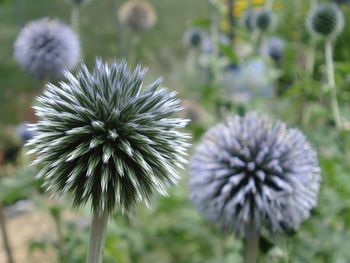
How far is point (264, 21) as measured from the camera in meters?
2.87

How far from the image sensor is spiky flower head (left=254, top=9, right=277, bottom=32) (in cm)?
286

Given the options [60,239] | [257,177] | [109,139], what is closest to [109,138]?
[109,139]

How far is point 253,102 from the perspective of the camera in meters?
2.46

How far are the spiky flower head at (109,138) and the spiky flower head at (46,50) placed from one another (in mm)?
1430

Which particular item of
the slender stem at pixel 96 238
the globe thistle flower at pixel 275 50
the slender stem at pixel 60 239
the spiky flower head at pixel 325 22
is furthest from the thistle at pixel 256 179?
the globe thistle flower at pixel 275 50

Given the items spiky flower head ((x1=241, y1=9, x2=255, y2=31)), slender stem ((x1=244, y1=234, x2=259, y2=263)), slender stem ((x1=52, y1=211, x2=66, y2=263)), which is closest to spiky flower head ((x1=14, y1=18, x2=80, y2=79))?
slender stem ((x1=52, y1=211, x2=66, y2=263))

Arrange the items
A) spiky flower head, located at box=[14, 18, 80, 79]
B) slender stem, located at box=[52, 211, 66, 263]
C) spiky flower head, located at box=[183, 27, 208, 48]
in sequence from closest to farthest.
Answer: slender stem, located at box=[52, 211, 66, 263] < spiky flower head, located at box=[14, 18, 80, 79] < spiky flower head, located at box=[183, 27, 208, 48]

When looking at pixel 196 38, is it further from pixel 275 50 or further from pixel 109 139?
pixel 109 139

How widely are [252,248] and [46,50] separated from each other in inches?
60.8

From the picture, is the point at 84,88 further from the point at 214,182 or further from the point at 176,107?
the point at 214,182

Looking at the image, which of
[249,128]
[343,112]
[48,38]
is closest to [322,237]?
[249,128]

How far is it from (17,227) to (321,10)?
302cm

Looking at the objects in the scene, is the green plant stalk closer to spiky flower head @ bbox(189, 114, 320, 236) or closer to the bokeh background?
the bokeh background

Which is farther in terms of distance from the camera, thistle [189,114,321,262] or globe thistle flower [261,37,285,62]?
globe thistle flower [261,37,285,62]
